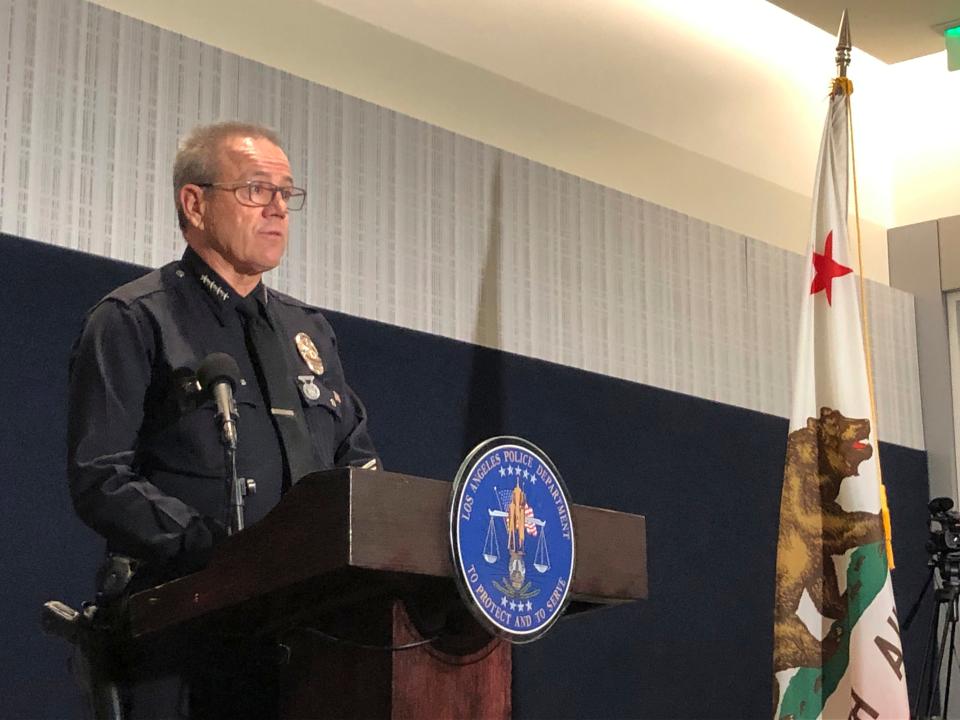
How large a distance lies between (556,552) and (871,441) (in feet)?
7.63

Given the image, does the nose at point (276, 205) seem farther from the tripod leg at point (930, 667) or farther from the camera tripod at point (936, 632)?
the tripod leg at point (930, 667)

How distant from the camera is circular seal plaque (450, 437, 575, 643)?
70.9 inches

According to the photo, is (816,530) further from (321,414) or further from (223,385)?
(223,385)

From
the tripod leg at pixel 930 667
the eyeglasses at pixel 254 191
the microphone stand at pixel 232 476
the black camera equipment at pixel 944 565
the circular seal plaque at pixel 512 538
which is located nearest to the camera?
the circular seal plaque at pixel 512 538

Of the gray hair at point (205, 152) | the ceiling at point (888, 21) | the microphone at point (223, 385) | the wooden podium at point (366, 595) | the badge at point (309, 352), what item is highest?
the ceiling at point (888, 21)

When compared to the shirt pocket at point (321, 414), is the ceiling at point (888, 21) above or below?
above

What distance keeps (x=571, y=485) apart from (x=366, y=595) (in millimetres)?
2514

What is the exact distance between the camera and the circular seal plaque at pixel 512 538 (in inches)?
70.9

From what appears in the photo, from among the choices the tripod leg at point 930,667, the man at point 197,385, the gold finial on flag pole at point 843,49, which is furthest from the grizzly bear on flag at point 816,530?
the man at point 197,385

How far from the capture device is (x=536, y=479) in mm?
1930

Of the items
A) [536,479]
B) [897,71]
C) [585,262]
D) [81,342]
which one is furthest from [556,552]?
[897,71]

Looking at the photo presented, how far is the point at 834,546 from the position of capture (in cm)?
396

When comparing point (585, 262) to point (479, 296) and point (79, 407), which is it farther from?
point (79, 407)

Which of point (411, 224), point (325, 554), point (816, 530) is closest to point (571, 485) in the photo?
point (816, 530)
